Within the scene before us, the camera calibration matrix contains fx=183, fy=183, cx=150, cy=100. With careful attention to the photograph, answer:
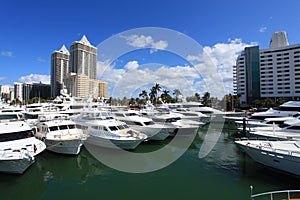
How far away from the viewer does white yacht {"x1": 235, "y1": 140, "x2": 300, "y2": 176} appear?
11002 mm

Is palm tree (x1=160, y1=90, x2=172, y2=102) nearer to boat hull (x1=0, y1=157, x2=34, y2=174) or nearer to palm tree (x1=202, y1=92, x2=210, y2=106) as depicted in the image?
palm tree (x1=202, y1=92, x2=210, y2=106)

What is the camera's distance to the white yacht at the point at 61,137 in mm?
15945

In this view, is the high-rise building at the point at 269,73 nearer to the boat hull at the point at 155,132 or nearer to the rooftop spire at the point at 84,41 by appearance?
the rooftop spire at the point at 84,41

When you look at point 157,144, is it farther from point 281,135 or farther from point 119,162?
point 281,135

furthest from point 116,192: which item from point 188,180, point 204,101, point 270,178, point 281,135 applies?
point 204,101

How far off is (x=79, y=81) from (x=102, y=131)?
8620 cm

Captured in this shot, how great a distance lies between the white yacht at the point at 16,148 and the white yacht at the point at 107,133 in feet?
17.0

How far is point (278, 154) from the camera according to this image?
37.8ft

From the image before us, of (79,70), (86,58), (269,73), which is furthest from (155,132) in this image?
(269,73)

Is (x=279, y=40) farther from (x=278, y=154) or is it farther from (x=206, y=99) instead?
(x=278, y=154)

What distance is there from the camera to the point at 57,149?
647 inches

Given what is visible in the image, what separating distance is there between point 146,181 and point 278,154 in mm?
8524

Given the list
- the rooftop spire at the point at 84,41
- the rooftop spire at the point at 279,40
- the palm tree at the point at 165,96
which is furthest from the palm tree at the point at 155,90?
the rooftop spire at the point at 279,40

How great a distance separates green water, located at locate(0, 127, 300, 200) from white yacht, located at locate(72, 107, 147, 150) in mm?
2453
